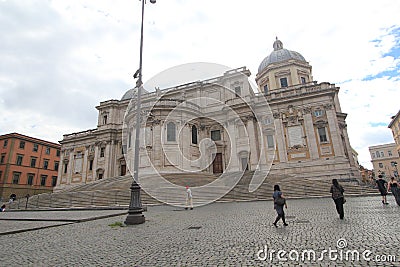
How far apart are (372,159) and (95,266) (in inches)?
3437

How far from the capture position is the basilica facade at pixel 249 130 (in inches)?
1081

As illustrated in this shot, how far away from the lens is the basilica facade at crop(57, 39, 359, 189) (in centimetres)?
2747

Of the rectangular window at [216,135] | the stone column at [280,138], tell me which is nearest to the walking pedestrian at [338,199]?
the stone column at [280,138]

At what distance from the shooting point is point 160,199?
16781 millimetres

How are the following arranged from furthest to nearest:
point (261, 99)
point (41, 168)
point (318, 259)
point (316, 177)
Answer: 1. point (41, 168)
2. point (261, 99)
3. point (316, 177)
4. point (318, 259)

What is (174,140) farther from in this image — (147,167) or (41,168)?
(41,168)

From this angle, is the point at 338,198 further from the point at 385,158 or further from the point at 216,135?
the point at 385,158

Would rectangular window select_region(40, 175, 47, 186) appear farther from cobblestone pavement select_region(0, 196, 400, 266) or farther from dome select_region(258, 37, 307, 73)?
cobblestone pavement select_region(0, 196, 400, 266)

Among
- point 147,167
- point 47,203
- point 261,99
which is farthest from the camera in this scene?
point 261,99

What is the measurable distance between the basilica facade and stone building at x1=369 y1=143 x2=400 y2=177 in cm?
4992

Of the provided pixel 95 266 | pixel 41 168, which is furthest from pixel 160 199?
pixel 41 168

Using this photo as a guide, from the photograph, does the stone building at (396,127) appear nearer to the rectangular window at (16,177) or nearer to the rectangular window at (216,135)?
the rectangular window at (216,135)

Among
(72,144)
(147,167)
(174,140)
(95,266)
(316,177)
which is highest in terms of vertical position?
(72,144)

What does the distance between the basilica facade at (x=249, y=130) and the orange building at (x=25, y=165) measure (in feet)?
53.3
